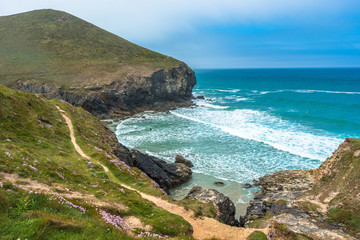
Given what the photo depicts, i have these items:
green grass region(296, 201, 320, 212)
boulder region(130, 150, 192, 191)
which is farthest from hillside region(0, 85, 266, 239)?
green grass region(296, 201, 320, 212)

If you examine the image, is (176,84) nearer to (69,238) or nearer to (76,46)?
(76,46)

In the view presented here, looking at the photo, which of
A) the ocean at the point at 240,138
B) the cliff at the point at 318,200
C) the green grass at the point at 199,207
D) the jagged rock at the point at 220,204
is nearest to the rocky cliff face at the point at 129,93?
the ocean at the point at 240,138

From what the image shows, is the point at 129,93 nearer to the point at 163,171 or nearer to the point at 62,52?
the point at 62,52

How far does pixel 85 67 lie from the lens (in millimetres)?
83188

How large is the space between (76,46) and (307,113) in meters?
98.6

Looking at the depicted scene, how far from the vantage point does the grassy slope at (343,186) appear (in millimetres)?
17984

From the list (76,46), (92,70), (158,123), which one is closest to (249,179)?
(158,123)

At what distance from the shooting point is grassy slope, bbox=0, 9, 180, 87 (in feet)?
252

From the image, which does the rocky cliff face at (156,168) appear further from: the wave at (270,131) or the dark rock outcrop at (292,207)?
the wave at (270,131)

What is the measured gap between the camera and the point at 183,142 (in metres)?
47.4

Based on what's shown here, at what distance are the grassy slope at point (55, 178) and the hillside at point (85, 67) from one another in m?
38.1

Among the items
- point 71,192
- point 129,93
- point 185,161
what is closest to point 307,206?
point 185,161

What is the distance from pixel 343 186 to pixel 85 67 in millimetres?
86068

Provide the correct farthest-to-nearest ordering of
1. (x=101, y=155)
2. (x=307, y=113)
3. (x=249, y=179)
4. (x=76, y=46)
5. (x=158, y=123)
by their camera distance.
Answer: (x=76, y=46) → (x=307, y=113) → (x=158, y=123) → (x=249, y=179) → (x=101, y=155)
